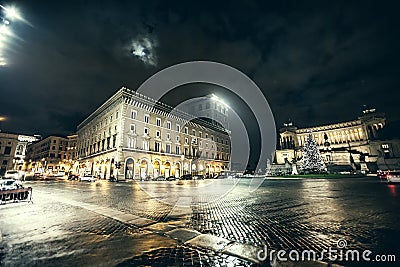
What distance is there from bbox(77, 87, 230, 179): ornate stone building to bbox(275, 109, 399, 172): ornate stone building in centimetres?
2845

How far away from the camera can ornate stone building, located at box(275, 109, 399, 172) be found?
54656 mm

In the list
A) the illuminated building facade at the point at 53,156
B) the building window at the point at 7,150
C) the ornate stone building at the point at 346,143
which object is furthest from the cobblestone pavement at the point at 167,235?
the illuminated building facade at the point at 53,156

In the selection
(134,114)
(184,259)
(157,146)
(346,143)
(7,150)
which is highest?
(134,114)

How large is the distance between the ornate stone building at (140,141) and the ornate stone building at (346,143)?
28454 millimetres

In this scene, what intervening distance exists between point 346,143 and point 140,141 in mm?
78291

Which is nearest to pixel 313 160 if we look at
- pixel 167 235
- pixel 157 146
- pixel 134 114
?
pixel 157 146

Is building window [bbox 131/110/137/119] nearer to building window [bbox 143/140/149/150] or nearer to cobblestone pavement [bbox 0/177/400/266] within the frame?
building window [bbox 143/140/149/150]

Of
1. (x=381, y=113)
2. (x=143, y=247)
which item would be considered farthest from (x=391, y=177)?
(x=381, y=113)

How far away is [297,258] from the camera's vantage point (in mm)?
3451

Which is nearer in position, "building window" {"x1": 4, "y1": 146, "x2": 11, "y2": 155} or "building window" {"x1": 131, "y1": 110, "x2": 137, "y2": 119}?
"building window" {"x1": 131, "y1": 110, "x2": 137, "y2": 119}

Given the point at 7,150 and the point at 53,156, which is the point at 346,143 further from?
the point at 7,150

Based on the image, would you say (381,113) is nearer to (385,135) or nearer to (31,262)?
(385,135)

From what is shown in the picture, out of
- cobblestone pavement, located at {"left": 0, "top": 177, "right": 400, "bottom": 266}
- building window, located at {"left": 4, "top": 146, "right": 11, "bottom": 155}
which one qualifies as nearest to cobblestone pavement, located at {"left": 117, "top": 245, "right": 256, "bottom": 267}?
cobblestone pavement, located at {"left": 0, "top": 177, "right": 400, "bottom": 266}

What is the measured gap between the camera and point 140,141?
41.3 metres
